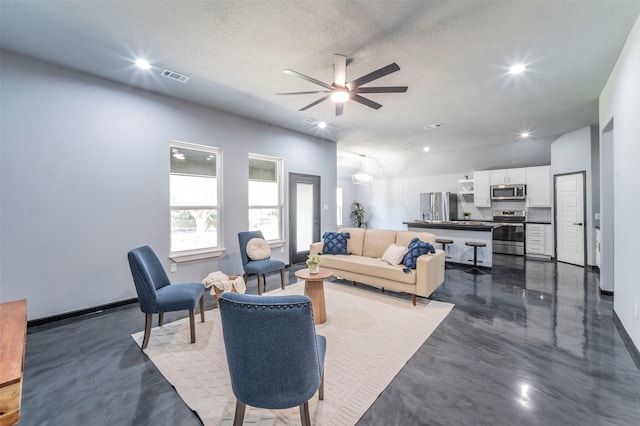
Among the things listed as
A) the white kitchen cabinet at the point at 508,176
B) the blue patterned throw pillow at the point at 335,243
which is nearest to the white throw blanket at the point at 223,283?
the blue patterned throw pillow at the point at 335,243

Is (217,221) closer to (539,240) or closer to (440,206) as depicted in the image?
(440,206)

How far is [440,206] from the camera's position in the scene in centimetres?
821

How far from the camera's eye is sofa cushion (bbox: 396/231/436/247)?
4086 millimetres

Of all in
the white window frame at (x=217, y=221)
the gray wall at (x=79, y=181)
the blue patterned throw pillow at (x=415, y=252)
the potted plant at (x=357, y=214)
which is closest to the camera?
the gray wall at (x=79, y=181)

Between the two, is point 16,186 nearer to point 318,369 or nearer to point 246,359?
point 246,359

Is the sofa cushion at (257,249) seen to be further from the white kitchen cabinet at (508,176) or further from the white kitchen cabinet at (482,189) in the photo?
the white kitchen cabinet at (508,176)

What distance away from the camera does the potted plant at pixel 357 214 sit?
1046cm

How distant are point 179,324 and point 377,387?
2.32m

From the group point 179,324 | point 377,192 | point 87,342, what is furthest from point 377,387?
point 377,192

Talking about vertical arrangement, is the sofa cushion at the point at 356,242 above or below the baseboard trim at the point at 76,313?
above

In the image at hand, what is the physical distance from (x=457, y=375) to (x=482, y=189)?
22.8 feet

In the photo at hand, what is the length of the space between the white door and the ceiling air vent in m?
7.80

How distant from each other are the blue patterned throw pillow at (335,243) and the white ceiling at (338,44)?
2.26m

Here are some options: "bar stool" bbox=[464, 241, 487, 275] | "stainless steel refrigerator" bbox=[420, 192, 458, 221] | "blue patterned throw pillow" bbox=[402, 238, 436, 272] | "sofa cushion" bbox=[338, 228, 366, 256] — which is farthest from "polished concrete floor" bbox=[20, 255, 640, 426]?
"stainless steel refrigerator" bbox=[420, 192, 458, 221]
